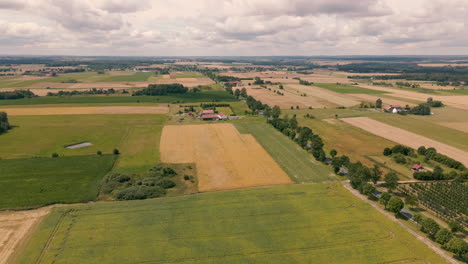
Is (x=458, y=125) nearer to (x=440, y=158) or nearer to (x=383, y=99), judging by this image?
(x=440, y=158)

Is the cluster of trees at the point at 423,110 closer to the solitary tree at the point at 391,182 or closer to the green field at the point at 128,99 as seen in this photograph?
the solitary tree at the point at 391,182

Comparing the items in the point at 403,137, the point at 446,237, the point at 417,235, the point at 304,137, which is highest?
the point at 304,137

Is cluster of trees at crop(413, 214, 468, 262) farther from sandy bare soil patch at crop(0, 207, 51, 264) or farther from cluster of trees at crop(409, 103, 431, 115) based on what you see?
cluster of trees at crop(409, 103, 431, 115)

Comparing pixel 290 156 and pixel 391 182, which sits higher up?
pixel 391 182

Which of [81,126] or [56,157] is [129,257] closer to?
[56,157]

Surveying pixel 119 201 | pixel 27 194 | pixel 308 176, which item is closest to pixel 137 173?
pixel 119 201

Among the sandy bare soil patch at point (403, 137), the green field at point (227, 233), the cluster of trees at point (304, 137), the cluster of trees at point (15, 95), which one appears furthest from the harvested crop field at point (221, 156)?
the cluster of trees at point (15, 95)

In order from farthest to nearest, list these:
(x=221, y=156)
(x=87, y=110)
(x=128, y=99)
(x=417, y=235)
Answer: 1. (x=128, y=99)
2. (x=87, y=110)
3. (x=221, y=156)
4. (x=417, y=235)

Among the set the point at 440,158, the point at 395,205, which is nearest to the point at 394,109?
the point at 440,158
